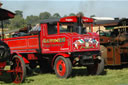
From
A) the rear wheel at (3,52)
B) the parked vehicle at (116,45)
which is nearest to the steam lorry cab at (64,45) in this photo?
the rear wheel at (3,52)

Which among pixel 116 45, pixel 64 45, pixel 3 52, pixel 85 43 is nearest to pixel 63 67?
pixel 64 45

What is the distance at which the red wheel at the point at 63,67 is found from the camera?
8.91 meters

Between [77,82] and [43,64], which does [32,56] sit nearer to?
[43,64]

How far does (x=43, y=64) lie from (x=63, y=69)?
2.52 metres

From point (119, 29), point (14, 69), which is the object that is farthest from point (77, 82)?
point (119, 29)

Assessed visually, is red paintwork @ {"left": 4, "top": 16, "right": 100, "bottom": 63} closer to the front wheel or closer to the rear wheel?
the front wheel

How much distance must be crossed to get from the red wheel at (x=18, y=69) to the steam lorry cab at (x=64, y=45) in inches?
20.6

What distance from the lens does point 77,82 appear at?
26.5ft

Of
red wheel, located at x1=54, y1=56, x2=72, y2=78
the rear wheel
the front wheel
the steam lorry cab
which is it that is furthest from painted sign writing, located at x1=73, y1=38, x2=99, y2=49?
the rear wheel

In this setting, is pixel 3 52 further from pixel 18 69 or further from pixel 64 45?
pixel 64 45

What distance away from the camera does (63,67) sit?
9.12 meters

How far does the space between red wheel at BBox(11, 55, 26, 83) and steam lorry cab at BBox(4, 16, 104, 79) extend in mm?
524

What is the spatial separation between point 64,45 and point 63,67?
75 centimetres

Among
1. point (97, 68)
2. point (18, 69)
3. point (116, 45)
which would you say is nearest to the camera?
point (18, 69)
